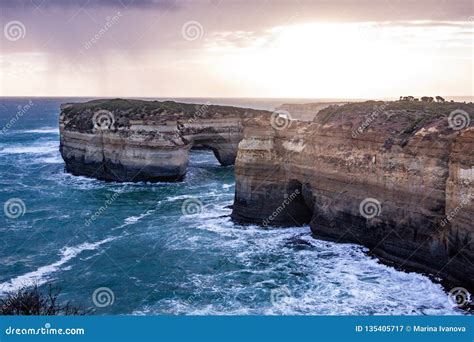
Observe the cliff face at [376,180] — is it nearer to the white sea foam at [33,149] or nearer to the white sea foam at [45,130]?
the white sea foam at [33,149]

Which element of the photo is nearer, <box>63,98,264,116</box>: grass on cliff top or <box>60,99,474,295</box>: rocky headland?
<box>60,99,474,295</box>: rocky headland

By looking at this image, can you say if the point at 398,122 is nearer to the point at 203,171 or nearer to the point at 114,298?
the point at 114,298

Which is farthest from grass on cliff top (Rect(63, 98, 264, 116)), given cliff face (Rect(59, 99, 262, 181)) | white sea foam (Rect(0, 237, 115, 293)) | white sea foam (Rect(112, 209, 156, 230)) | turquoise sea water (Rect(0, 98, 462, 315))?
white sea foam (Rect(0, 237, 115, 293))

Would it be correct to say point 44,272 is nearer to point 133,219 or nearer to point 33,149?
point 133,219

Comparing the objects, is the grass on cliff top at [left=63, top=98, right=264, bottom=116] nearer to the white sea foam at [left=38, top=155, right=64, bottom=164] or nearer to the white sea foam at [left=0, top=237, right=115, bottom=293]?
the white sea foam at [left=38, top=155, right=64, bottom=164]

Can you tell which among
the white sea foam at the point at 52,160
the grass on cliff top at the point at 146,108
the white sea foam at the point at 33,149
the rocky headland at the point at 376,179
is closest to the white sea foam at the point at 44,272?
the rocky headland at the point at 376,179

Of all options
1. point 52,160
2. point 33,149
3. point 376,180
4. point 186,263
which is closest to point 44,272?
point 186,263
